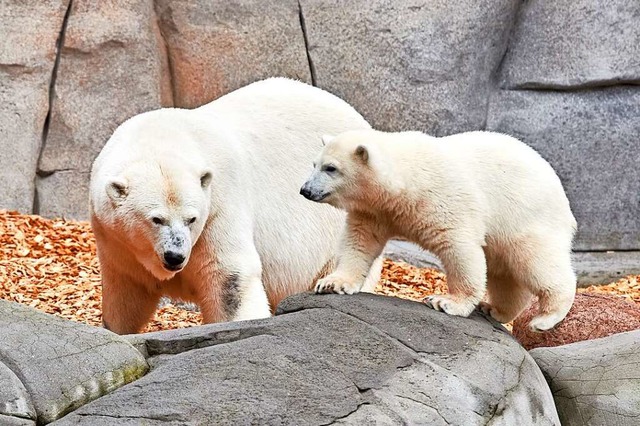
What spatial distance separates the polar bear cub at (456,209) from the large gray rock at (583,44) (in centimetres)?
406

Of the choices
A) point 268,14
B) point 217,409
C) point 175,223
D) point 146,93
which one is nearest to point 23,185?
point 146,93

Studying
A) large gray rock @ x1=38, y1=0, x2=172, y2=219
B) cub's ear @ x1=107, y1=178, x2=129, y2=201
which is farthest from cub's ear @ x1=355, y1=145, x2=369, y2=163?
large gray rock @ x1=38, y1=0, x2=172, y2=219

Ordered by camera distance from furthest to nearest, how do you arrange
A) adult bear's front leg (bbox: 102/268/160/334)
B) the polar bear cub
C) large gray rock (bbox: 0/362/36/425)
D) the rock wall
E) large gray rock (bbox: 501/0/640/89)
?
large gray rock (bbox: 501/0/640/89), the rock wall, adult bear's front leg (bbox: 102/268/160/334), the polar bear cub, large gray rock (bbox: 0/362/36/425)

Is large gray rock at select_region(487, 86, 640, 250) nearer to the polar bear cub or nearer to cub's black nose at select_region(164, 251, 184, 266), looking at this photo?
the polar bear cub

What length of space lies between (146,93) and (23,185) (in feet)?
3.88

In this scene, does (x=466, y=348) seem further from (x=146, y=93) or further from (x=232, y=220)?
(x=146, y=93)

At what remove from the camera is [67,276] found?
6.99 metres

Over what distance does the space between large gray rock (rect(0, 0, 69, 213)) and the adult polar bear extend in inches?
114

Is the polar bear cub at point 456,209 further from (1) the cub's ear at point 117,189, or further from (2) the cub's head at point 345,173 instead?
(1) the cub's ear at point 117,189

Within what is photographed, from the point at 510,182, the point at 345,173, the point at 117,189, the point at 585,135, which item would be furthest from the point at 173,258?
the point at 585,135

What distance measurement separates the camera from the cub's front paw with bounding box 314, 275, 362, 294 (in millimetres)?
4172

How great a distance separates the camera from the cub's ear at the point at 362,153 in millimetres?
4152

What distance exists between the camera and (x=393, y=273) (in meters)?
7.90

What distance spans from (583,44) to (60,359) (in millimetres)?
6106
